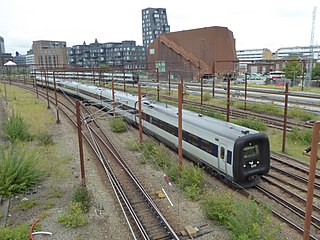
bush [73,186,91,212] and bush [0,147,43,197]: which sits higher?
bush [0,147,43,197]

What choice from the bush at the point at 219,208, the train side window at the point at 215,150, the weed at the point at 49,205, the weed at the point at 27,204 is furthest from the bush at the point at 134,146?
the bush at the point at 219,208

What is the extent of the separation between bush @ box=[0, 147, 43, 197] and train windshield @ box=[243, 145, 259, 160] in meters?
9.47

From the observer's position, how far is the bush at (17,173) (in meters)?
12.5

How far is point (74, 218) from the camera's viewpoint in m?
10.5

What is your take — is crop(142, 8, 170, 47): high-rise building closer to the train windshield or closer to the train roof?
the train roof

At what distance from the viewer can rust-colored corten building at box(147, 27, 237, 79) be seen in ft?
224

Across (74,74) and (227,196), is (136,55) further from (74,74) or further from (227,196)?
(227,196)

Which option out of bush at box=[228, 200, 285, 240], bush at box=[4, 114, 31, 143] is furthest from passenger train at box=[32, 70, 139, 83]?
bush at box=[228, 200, 285, 240]

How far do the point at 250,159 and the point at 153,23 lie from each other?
14441 centimetres

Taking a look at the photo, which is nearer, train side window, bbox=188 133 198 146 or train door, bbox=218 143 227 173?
train door, bbox=218 143 227 173

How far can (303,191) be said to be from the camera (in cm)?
1239

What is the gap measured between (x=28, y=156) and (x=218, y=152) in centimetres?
888

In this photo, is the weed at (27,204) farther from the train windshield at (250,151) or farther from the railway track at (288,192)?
the train windshield at (250,151)

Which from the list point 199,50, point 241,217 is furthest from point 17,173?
point 199,50
